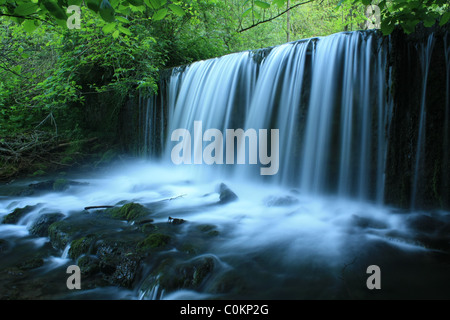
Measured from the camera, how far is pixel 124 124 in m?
9.43

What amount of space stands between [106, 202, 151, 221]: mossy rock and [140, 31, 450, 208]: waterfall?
2.44m

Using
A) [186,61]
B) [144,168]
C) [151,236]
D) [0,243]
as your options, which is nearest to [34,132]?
[144,168]

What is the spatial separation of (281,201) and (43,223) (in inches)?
132

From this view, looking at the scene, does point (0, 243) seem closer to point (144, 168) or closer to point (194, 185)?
point (194, 185)

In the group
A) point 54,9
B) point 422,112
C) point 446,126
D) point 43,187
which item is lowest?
point 43,187

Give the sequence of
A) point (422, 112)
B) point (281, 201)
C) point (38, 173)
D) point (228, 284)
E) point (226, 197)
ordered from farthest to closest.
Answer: point (38, 173)
point (226, 197)
point (281, 201)
point (422, 112)
point (228, 284)

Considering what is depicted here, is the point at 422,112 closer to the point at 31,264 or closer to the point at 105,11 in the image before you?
→ the point at 105,11

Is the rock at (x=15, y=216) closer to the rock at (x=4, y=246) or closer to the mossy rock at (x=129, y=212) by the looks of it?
the rock at (x=4, y=246)

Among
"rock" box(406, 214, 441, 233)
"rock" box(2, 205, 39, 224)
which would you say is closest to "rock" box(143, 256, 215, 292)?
"rock" box(406, 214, 441, 233)

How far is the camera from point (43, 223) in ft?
13.1

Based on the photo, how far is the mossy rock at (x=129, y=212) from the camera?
13.9ft

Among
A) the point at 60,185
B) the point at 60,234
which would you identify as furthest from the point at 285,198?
the point at 60,185

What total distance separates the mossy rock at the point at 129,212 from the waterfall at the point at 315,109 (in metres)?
2.44

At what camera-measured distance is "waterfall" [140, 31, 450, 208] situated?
4.52 meters
